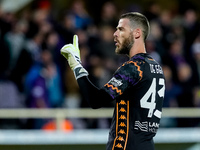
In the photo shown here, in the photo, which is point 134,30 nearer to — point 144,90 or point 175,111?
point 144,90

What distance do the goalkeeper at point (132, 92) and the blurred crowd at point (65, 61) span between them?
4620 millimetres

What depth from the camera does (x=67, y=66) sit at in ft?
32.2

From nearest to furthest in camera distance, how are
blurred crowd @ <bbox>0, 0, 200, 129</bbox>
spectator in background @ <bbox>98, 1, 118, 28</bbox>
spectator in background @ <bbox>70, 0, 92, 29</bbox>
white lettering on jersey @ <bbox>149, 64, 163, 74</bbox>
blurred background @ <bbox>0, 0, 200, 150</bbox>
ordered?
white lettering on jersey @ <bbox>149, 64, 163, 74</bbox> → blurred background @ <bbox>0, 0, 200, 150</bbox> → blurred crowd @ <bbox>0, 0, 200, 129</bbox> → spectator in background @ <bbox>98, 1, 118, 28</bbox> → spectator in background @ <bbox>70, 0, 92, 29</bbox>

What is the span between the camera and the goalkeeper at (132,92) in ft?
14.2

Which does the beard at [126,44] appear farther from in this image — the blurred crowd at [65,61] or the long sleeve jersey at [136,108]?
the blurred crowd at [65,61]

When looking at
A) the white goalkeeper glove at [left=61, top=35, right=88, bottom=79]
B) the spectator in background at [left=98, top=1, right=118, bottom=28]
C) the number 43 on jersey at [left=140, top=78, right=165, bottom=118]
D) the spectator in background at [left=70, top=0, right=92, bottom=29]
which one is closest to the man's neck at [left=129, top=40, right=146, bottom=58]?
the number 43 on jersey at [left=140, top=78, right=165, bottom=118]

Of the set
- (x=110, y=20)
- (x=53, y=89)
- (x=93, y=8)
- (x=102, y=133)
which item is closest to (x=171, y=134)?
(x=102, y=133)

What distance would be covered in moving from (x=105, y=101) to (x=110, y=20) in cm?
681

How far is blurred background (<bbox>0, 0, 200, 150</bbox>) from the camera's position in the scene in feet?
29.3

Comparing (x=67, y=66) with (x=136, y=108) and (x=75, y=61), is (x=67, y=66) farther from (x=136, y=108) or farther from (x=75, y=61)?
(x=136, y=108)

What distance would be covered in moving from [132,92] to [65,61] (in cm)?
557

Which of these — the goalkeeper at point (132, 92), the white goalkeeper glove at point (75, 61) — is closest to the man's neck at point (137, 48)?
the goalkeeper at point (132, 92)

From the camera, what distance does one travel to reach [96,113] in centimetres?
907

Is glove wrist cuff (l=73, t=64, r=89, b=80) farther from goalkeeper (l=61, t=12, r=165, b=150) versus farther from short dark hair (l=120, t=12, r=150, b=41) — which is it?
short dark hair (l=120, t=12, r=150, b=41)
